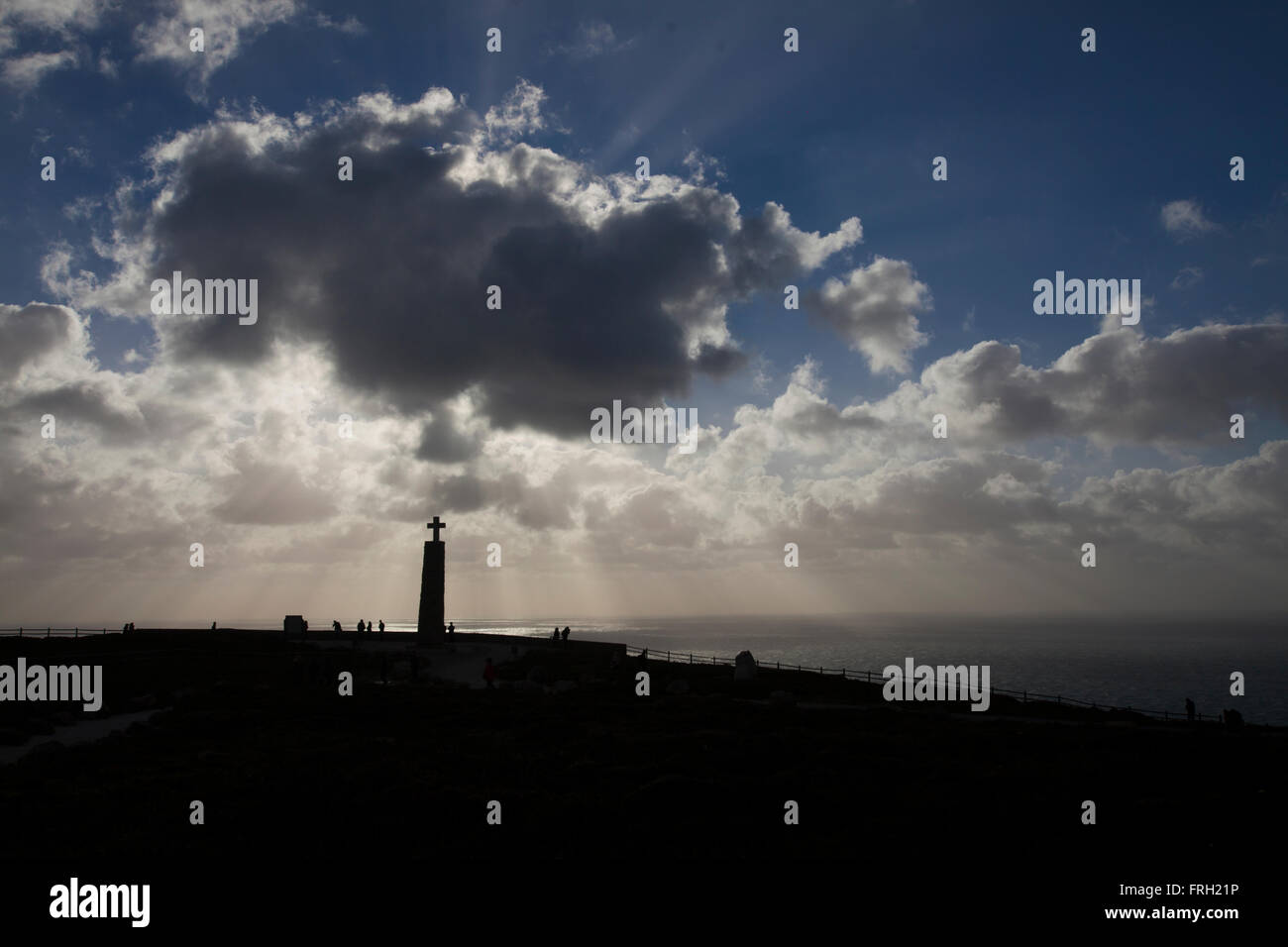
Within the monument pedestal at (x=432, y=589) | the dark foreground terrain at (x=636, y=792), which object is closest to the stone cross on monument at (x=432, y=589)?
the monument pedestal at (x=432, y=589)

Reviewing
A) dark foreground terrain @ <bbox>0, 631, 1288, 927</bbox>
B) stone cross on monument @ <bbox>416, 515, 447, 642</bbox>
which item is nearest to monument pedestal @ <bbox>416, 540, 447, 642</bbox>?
stone cross on monument @ <bbox>416, 515, 447, 642</bbox>

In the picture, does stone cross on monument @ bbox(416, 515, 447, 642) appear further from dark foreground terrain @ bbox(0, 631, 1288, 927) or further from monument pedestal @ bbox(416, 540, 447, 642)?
dark foreground terrain @ bbox(0, 631, 1288, 927)

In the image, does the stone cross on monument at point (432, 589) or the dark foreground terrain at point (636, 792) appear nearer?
the dark foreground terrain at point (636, 792)

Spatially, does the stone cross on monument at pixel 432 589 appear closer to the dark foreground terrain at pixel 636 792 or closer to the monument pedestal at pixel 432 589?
the monument pedestal at pixel 432 589

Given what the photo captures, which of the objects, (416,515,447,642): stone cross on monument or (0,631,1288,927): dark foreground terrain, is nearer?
(0,631,1288,927): dark foreground terrain
